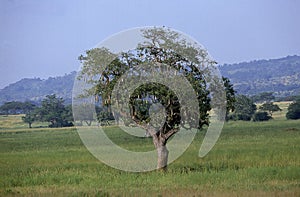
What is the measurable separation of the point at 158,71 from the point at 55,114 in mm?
67402

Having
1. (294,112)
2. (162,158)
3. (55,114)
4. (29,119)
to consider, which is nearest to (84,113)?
(162,158)

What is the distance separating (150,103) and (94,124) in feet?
9.82

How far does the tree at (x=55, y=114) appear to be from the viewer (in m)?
81.4

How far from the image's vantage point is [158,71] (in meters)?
17.7

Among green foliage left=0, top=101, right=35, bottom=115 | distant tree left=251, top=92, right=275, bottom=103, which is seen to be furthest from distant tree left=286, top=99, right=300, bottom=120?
green foliage left=0, top=101, right=35, bottom=115

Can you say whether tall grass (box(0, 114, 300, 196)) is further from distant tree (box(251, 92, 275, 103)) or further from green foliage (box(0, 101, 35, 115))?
distant tree (box(251, 92, 275, 103))

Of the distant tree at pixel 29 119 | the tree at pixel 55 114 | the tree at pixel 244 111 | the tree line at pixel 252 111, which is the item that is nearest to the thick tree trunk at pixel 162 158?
the tree line at pixel 252 111

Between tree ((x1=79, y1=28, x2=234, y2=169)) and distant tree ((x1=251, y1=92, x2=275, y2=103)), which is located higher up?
distant tree ((x1=251, y1=92, x2=275, y2=103))

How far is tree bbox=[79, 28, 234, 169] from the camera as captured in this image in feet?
58.4

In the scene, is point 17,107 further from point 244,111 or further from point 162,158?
point 162,158

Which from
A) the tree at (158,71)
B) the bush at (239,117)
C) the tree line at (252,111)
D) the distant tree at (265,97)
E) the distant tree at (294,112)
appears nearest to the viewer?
the tree at (158,71)

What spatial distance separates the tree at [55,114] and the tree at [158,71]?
62.4m

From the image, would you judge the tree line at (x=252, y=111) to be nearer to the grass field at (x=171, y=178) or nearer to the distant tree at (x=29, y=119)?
the distant tree at (x=29, y=119)

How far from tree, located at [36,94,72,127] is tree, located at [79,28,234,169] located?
6238 centimetres
